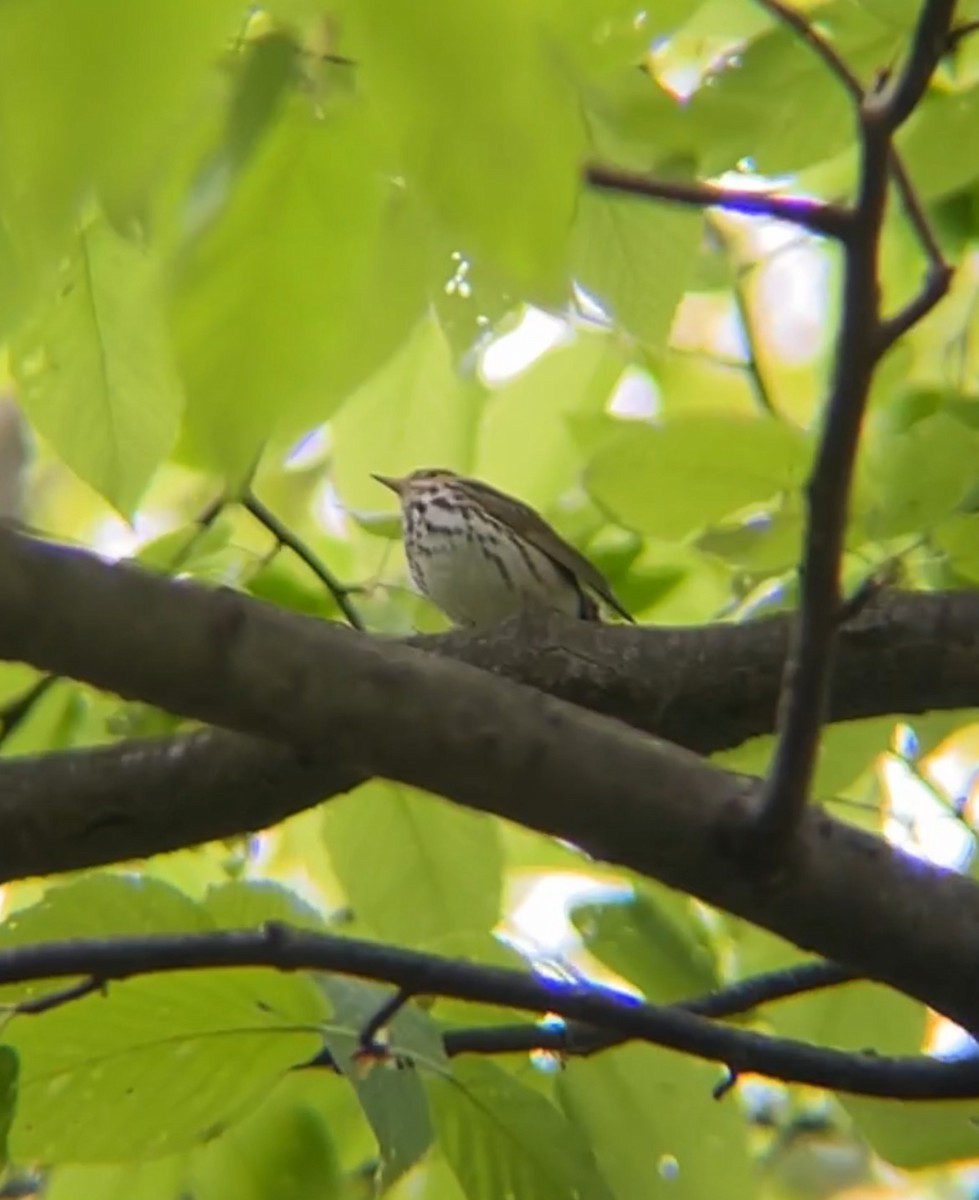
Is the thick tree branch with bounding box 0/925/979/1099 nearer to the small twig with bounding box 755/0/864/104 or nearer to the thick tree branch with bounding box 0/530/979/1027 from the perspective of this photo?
the thick tree branch with bounding box 0/530/979/1027

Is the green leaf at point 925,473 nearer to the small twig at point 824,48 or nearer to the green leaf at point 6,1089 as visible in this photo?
the small twig at point 824,48

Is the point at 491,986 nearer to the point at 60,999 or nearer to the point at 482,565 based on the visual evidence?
the point at 60,999

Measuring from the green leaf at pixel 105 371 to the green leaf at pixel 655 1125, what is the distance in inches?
17.9

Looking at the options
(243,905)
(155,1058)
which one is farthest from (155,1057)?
(243,905)

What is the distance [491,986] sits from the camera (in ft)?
3.40

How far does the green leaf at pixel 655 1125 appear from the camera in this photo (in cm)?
115

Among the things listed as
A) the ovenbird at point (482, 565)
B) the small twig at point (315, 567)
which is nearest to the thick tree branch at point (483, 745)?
the small twig at point (315, 567)

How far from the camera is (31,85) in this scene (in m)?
0.56

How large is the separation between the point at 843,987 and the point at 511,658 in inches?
14.1

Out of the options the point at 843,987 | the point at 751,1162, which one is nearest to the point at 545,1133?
the point at 751,1162

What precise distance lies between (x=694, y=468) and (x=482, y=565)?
116 cm

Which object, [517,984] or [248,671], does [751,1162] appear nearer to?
[517,984]

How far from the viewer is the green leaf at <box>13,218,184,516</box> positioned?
116 cm

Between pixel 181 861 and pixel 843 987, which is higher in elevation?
pixel 181 861
